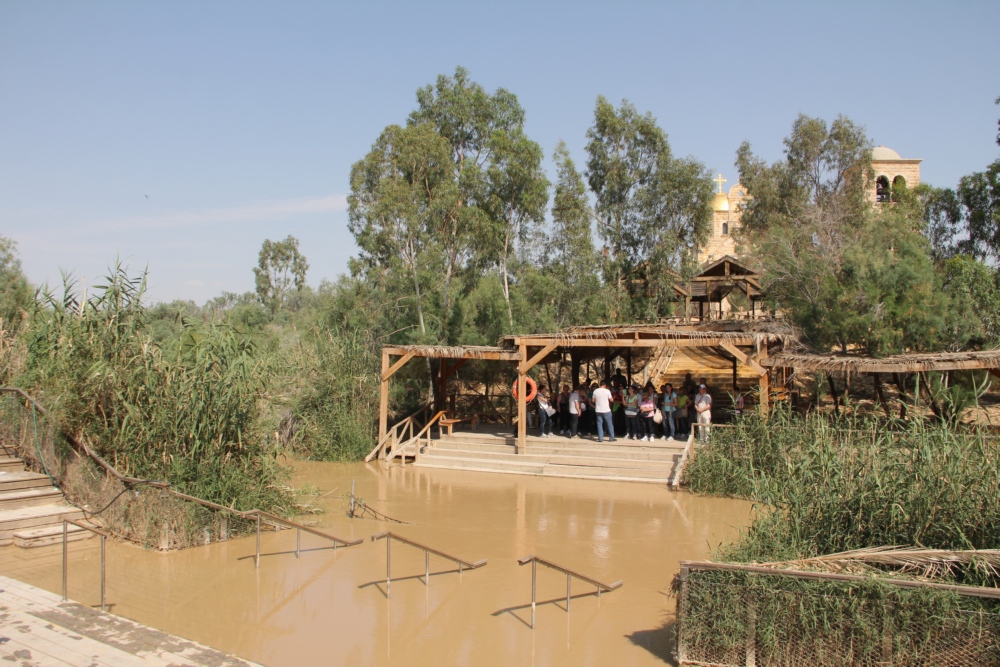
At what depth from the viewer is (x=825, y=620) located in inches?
224

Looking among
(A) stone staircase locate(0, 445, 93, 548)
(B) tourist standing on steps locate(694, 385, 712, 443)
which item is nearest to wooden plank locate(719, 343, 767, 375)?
(B) tourist standing on steps locate(694, 385, 712, 443)

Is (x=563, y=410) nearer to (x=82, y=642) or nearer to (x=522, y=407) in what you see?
(x=522, y=407)

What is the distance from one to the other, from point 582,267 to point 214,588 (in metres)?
18.4

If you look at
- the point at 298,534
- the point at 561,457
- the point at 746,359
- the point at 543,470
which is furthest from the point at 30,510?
the point at 746,359

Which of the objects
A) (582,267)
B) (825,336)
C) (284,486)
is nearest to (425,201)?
(582,267)

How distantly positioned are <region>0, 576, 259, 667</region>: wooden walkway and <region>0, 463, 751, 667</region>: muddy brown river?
0.62 metres

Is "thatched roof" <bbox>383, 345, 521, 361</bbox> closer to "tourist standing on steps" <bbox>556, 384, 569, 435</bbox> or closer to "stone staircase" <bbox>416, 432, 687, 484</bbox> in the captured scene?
"tourist standing on steps" <bbox>556, 384, 569, 435</bbox>

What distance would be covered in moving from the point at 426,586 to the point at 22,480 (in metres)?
5.84

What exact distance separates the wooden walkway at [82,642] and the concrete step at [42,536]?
2365 mm

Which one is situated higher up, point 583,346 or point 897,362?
point 583,346

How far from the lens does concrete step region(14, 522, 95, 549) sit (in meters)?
9.12

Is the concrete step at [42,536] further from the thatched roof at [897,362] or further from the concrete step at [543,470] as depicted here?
the thatched roof at [897,362]


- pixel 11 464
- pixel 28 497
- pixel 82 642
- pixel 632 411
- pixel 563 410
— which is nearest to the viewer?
pixel 82 642

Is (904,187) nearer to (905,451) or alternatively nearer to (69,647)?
(905,451)
